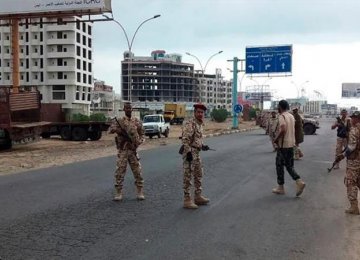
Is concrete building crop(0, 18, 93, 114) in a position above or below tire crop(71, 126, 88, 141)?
above

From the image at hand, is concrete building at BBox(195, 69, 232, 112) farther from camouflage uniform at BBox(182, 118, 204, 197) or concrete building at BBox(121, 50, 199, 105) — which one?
camouflage uniform at BBox(182, 118, 204, 197)

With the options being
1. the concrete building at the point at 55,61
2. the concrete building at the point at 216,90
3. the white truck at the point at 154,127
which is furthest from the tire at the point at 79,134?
the concrete building at the point at 216,90

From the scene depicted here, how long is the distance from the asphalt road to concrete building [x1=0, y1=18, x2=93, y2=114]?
87501mm

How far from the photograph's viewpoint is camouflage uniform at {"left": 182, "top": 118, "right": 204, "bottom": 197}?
8.46 metres

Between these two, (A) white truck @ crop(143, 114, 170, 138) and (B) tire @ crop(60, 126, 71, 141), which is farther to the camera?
(A) white truck @ crop(143, 114, 170, 138)

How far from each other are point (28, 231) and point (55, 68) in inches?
3830

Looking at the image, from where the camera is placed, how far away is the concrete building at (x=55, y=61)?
3910 inches

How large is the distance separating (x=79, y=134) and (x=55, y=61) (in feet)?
237

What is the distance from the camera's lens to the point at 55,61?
10119 cm

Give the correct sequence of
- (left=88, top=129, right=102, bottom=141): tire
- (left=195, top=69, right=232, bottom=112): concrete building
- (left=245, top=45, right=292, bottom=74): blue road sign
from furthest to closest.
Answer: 1. (left=195, top=69, right=232, bottom=112): concrete building
2. (left=245, top=45, right=292, bottom=74): blue road sign
3. (left=88, top=129, right=102, bottom=141): tire

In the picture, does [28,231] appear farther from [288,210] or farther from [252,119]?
[252,119]

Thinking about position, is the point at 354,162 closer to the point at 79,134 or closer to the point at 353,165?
the point at 353,165

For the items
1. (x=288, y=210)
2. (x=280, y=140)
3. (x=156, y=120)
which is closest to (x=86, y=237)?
(x=288, y=210)

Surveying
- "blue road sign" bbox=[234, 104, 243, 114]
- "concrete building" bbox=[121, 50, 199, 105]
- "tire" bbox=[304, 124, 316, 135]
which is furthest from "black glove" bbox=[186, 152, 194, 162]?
"concrete building" bbox=[121, 50, 199, 105]
